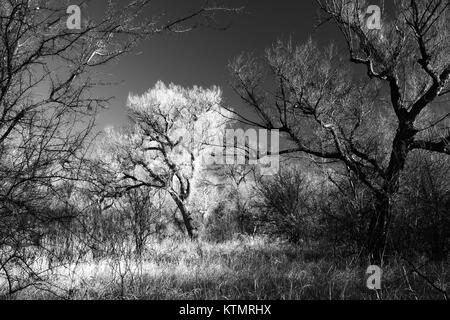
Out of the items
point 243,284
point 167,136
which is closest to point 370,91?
point 243,284

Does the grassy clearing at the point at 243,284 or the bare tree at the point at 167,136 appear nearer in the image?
the grassy clearing at the point at 243,284

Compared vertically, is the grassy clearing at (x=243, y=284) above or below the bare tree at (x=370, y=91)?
below

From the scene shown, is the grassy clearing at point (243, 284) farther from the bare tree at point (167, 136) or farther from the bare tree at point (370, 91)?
the bare tree at point (167, 136)

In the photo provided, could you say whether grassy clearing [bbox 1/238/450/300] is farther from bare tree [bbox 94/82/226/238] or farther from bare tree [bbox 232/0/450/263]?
bare tree [bbox 94/82/226/238]

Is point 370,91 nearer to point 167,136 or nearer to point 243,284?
point 243,284

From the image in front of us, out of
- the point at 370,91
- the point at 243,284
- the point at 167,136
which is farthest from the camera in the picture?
the point at 167,136

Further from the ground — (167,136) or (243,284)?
(167,136)

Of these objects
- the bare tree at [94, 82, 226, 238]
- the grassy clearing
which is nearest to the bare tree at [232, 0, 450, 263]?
the grassy clearing

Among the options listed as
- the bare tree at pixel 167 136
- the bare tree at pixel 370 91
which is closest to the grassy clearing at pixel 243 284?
the bare tree at pixel 370 91

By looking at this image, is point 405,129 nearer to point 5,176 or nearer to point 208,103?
point 5,176

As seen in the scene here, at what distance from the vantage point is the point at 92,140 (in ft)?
9.19

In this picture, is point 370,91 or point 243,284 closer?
point 243,284

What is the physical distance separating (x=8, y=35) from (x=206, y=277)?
3569mm
